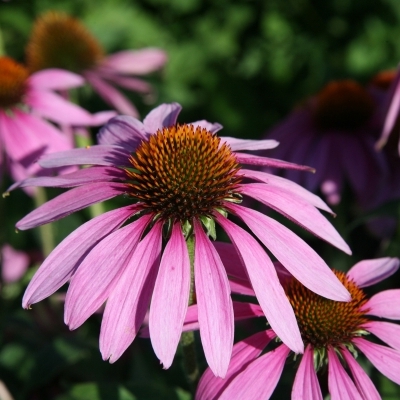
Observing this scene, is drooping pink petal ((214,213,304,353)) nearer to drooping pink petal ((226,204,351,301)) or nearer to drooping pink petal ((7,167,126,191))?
drooping pink petal ((226,204,351,301))

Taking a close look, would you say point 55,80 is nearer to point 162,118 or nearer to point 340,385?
point 162,118

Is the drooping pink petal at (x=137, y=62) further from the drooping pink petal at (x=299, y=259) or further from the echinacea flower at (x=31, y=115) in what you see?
the drooping pink petal at (x=299, y=259)

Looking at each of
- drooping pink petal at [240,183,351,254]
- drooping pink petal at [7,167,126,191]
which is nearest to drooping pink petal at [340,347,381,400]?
drooping pink petal at [240,183,351,254]

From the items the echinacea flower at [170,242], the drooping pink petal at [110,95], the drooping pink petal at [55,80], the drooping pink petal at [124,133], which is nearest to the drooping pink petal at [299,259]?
the echinacea flower at [170,242]

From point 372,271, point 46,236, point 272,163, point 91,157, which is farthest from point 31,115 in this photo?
point 372,271

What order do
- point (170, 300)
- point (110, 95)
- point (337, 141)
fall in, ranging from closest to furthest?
point (170, 300) → point (337, 141) → point (110, 95)

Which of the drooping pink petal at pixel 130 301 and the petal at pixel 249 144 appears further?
the petal at pixel 249 144
